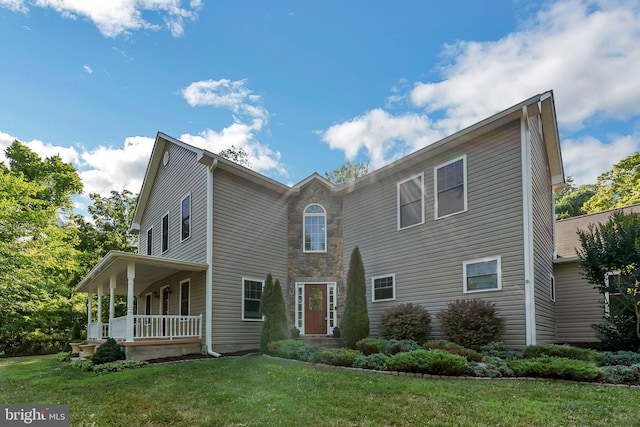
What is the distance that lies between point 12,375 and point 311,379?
868cm

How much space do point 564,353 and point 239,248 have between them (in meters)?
9.18

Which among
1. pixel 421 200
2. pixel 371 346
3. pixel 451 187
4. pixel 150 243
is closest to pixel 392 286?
pixel 421 200

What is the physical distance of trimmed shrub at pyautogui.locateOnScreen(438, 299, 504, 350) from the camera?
9.20 metres

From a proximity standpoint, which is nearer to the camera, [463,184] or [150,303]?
[463,184]

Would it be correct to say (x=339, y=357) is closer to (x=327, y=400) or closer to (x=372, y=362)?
(x=372, y=362)

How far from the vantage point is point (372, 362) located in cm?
830

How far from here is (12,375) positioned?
10758mm

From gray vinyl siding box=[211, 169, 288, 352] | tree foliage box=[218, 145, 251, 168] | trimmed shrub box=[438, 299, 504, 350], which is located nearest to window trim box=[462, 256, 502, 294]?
trimmed shrub box=[438, 299, 504, 350]

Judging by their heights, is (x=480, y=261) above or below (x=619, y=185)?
below

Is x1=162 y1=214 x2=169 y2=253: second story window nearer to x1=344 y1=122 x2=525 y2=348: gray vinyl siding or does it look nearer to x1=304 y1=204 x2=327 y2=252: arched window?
x1=304 y1=204 x2=327 y2=252: arched window

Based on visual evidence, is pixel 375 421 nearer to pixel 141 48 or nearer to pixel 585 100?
pixel 141 48

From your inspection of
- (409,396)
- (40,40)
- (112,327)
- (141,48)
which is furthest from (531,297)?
(40,40)

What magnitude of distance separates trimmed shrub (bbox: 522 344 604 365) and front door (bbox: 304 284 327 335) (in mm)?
6758

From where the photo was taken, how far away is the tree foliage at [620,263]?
29.3ft
